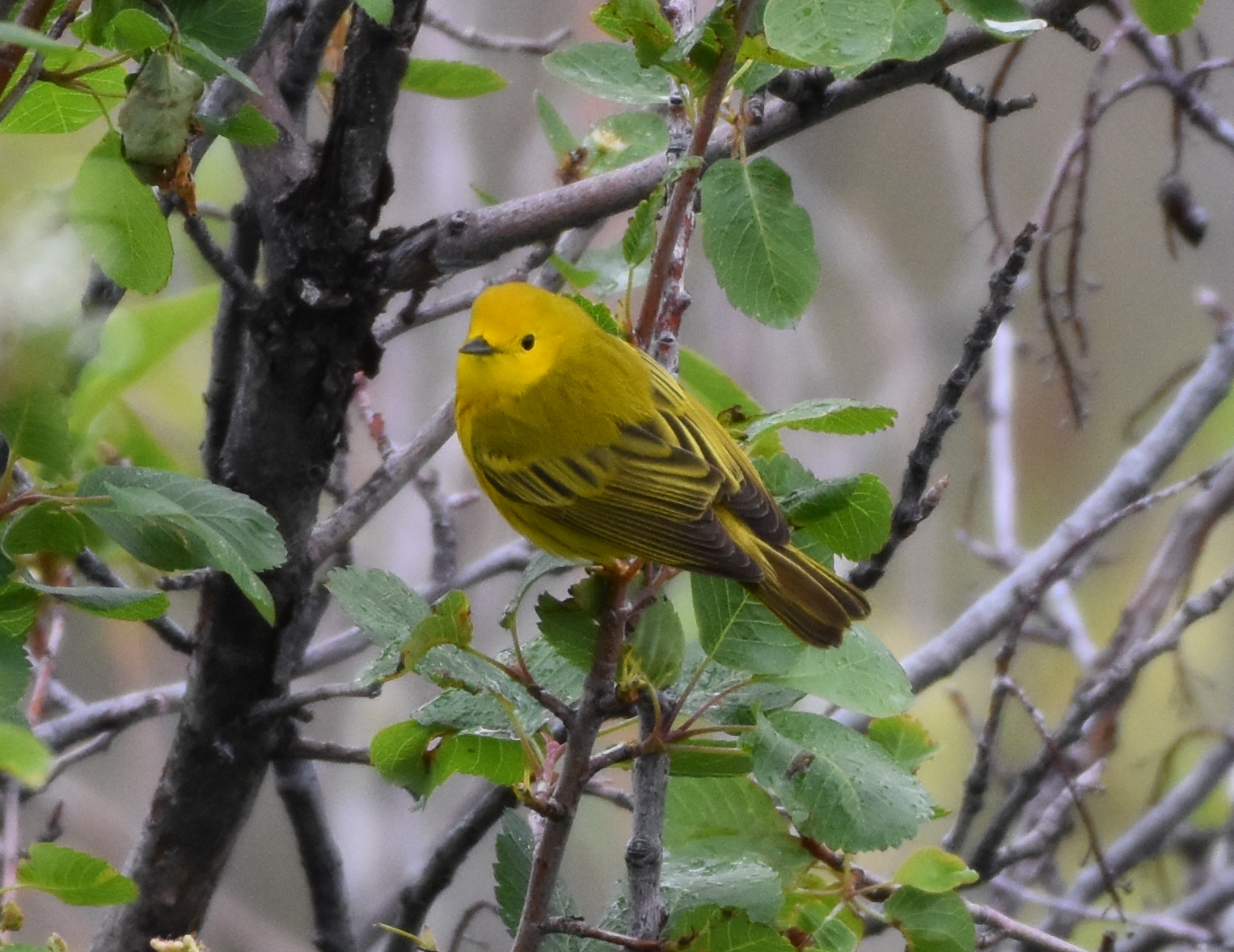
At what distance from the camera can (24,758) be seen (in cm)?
60

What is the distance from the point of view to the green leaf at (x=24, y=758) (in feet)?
1.94

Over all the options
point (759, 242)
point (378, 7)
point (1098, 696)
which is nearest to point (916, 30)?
point (759, 242)

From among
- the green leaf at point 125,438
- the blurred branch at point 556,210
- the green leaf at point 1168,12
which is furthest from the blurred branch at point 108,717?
the green leaf at point 1168,12

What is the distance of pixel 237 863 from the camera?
488 cm

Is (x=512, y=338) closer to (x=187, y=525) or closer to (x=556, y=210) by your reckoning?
(x=556, y=210)

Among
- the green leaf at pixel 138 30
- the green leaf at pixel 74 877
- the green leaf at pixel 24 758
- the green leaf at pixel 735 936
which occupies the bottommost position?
the green leaf at pixel 74 877

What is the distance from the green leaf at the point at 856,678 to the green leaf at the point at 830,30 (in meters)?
0.53

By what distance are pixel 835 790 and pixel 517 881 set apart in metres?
0.33

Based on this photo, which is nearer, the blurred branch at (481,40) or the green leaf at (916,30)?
the green leaf at (916,30)

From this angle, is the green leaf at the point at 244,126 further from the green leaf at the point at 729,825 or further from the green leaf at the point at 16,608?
the green leaf at the point at 729,825

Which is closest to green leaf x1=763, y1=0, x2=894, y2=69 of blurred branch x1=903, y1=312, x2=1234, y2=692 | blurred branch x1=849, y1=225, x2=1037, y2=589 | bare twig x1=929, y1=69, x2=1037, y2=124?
blurred branch x1=849, y1=225, x2=1037, y2=589

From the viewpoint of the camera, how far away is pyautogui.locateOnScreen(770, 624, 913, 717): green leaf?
45.8 inches

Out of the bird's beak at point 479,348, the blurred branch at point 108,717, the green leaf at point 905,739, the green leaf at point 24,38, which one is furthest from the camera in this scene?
the bird's beak at point 479,348

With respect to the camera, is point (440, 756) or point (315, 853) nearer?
point (440, 756)
